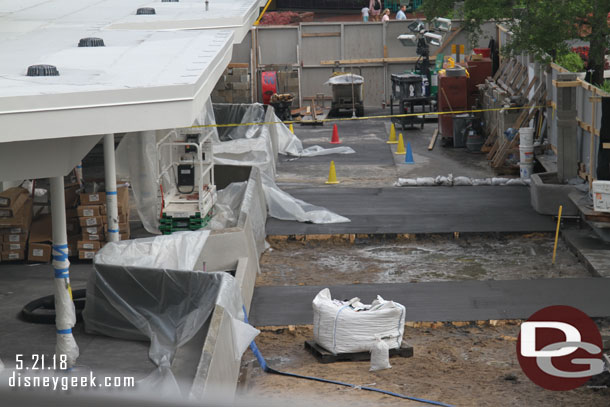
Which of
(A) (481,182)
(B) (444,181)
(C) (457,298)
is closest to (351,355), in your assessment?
(C) (457,298)

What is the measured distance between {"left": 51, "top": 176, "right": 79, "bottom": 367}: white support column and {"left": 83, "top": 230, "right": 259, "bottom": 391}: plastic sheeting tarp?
103 cm

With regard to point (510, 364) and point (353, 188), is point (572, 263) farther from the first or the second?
point (353, 188)

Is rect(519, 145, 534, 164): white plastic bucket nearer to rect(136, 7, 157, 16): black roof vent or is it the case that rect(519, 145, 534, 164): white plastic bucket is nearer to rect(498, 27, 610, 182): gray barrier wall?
rect(498, 27, 610, 182): gray barrier wall

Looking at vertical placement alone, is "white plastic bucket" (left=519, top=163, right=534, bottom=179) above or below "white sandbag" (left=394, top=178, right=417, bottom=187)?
above

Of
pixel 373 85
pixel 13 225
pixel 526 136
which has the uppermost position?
pixel 526 136

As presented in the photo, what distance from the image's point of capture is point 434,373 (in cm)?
1059

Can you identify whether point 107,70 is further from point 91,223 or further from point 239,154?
point 239,154

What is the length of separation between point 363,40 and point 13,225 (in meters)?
23.8

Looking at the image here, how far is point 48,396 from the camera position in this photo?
3.84 feet

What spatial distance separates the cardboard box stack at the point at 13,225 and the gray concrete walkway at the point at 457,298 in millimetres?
4683

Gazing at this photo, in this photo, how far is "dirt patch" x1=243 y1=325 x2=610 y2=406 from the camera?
9.68 metres

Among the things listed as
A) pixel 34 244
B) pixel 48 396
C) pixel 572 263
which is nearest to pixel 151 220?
pixel 34 244

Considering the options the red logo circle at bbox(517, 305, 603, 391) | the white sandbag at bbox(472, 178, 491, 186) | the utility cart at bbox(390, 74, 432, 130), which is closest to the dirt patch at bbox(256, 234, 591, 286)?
the red logo circle at bbox(517, 305, 603, 391)

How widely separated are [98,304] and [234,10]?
988cm
